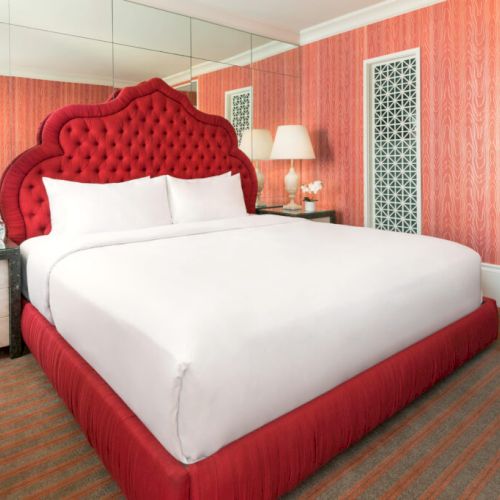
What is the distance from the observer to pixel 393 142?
422cm

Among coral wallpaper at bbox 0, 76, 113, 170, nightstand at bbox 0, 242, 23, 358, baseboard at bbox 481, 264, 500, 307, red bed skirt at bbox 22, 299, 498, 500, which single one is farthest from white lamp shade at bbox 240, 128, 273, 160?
red bed skirt at bbox 22, 299, 498, 500

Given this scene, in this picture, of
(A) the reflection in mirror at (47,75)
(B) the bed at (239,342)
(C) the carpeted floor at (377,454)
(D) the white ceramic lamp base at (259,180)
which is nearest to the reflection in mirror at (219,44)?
(A) the reflection in mirror at (47,75)

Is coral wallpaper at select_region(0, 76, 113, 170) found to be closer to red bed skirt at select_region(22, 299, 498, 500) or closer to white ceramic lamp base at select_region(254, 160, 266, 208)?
red bed skirt at select_region(22, 299, 498, 500)

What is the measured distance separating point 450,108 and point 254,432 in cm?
337

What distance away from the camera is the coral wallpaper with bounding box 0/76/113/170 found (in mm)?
3064

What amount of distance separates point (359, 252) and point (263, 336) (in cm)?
99

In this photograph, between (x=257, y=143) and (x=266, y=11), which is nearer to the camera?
(x=266, y=11)

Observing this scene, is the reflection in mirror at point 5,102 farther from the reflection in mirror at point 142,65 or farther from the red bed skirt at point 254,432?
the red bed skirt at point 254,432

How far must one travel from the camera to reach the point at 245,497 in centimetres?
129

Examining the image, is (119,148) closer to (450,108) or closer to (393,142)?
(393,142)

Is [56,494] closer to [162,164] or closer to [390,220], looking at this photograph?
[162,164]

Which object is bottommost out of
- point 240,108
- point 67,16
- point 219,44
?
point 240,108

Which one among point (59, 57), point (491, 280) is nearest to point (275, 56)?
point (59, 57)

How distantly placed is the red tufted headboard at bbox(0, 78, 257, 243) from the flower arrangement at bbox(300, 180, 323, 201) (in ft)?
2.37
